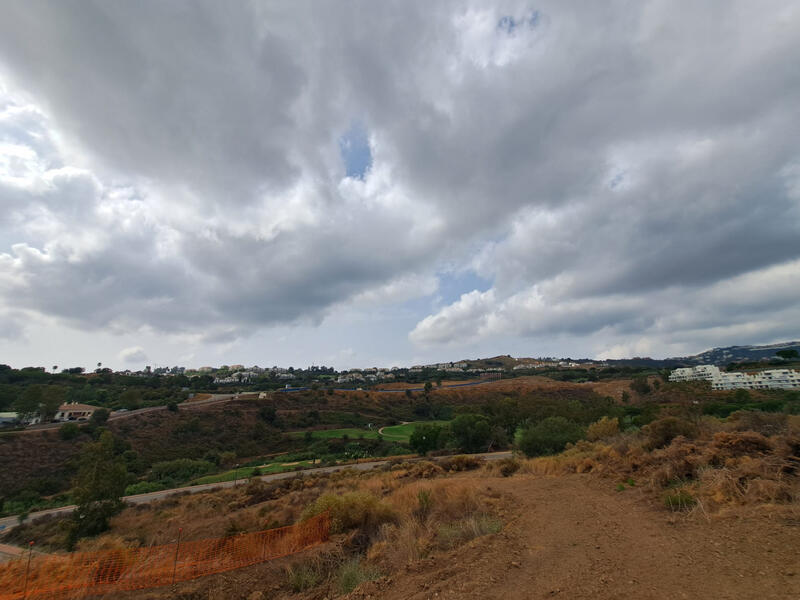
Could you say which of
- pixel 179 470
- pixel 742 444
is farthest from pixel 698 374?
pixel 179 470

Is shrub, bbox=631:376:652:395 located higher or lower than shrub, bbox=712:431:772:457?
lower

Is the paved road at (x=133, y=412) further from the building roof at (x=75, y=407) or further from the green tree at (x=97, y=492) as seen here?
the green tree at (x=97, y=492)

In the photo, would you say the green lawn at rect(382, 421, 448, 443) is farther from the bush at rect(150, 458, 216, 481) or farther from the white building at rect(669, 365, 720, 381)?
the white building at rect(669, 365, 720, 381)

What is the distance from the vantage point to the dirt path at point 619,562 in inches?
205

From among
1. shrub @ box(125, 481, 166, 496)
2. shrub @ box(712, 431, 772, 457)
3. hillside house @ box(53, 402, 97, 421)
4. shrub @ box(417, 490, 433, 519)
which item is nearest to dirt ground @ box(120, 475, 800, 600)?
shrub @ box(712, 431, 772, 457)

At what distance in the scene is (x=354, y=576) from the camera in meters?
8.38

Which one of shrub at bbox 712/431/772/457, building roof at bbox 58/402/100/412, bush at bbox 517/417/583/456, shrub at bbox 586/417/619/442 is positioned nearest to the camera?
shrub at bbox 712/431/772/457

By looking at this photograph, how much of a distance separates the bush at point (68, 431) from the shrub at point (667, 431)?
2906 inches

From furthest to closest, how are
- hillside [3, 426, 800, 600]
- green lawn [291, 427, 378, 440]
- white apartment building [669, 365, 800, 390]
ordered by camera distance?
white apartment building [669, 365, 800, 390]
green lawn [291, 427, 378, 440]
hillside [3, 426, 800, 600]

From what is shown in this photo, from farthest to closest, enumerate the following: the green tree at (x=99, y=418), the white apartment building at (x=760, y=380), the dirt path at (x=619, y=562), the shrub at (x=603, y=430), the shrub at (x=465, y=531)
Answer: the white apartment building at (x=760, y=380) → the green tree at (x=99, y=418) → the shrub at (x=603, y=430) → the shrub at (x=465, y=531) → the dirt path at (x=619, y=562)

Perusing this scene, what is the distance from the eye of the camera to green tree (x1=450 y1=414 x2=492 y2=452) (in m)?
44.6

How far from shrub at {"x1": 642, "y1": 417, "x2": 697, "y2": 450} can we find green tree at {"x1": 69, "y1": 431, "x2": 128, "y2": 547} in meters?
30.8

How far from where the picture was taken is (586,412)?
43.7 metres

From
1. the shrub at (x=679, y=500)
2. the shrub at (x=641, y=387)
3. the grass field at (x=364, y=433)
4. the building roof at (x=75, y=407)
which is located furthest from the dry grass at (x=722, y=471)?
the building roof at (x=75, y=407)
